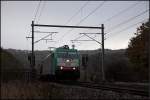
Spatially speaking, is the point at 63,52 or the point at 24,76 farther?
the point at 63,52

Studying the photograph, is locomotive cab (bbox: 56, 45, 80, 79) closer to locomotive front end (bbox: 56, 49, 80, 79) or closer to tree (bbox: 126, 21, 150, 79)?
locomotive front end (bbox: 56, 49, 80, 79)

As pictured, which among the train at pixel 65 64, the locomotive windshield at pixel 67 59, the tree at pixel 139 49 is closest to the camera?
the train at pixel 65 64

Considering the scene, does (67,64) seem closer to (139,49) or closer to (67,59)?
(67,59)

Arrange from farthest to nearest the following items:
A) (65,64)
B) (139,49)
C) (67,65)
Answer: (139,49) → (65,64) → (67,65)

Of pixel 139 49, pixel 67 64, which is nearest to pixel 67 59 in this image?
pixel 67 64

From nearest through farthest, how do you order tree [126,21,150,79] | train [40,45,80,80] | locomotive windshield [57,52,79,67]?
train [40,45,80,80], locomotive windshield [57,52,79,67], tree [126,21,150,79]

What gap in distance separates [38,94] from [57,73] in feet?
71.4

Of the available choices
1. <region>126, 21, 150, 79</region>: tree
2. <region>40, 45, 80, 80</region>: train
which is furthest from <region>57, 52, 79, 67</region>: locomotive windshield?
<region>126, 21, 150, 79</region>: tree

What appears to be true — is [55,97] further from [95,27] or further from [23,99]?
[95,27]

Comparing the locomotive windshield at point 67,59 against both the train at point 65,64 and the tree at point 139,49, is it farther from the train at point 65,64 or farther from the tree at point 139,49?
the tree at point 139,49

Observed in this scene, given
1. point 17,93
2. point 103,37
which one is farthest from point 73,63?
point 17,93

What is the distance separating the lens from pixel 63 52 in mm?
42125

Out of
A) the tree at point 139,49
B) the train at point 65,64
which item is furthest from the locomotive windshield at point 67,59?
the tree at point 139,49

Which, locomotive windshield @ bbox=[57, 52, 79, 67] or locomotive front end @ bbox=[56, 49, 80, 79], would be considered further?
locomotive windshield @ bbox=[57, 52, 79, 67]
